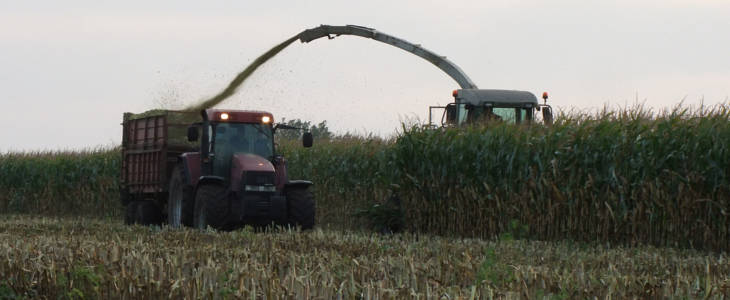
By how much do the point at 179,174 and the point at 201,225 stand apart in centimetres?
152

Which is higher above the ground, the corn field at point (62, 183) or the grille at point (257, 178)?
the grille at point (257, 178)

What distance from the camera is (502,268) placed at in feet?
26.2

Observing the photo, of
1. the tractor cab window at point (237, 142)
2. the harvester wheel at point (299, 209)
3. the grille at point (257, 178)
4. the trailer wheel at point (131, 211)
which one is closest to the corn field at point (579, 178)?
the harvester wheel at point (299, 209)

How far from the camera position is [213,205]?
50.6ft

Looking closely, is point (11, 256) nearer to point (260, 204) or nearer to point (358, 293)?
point (358, 293)

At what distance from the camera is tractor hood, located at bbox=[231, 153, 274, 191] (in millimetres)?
15328

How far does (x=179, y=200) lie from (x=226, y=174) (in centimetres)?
142

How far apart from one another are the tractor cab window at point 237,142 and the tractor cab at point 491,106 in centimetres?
498

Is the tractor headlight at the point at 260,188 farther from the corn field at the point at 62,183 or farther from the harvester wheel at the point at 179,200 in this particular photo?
the corn field at the point at 62,183

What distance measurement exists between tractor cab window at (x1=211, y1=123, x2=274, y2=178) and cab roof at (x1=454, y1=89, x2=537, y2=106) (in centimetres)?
585

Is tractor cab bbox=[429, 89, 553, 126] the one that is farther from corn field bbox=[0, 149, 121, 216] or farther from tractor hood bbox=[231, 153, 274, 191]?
corn field bbox=[0, 149, 121, 216]

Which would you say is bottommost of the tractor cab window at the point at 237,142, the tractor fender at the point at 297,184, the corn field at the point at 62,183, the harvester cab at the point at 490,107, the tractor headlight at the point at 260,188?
the corn field at the point at 62,183

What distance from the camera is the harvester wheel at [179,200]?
1634 cm

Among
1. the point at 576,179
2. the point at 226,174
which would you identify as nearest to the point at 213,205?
the point at 226,174
